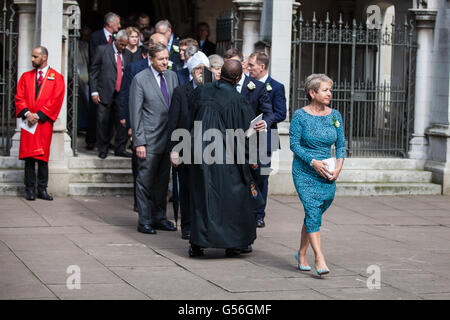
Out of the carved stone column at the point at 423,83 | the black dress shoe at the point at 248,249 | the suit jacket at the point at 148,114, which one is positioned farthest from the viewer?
the carved stone column at the point at 423,83

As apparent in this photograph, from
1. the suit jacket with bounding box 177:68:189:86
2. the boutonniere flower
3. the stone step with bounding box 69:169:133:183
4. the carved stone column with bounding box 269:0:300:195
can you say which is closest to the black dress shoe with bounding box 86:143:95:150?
the stone step with bounding box 69:169:133:183

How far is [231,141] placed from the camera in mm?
8180

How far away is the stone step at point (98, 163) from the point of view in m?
12.4

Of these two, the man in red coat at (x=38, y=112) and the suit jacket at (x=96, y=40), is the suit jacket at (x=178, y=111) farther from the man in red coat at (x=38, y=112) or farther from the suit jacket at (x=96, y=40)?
the suit jacket at (x=96, y=40)

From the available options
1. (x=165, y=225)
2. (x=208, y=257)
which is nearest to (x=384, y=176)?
(x=165, y=225)

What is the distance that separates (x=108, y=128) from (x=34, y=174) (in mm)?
1669

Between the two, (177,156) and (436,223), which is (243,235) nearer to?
(177,156)

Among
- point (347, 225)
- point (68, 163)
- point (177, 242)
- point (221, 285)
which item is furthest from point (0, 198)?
point (221, 285)

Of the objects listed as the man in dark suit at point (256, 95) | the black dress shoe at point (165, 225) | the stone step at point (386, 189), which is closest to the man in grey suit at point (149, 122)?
the black dress shoe at point (165, 225)

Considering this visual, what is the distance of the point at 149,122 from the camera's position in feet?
31.1

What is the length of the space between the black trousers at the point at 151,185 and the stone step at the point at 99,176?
264cm

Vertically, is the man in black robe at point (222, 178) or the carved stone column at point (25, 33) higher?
the carved stone column at point (25, 33)

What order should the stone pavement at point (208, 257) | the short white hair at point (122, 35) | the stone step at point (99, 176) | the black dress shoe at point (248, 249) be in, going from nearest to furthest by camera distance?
the stone pavement at point (208, 257) < the black dress shoe at point (248, 249) < the stone step at point (99, 176) < the short white hair at point (122, 35)

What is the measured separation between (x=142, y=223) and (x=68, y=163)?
3167 mm
